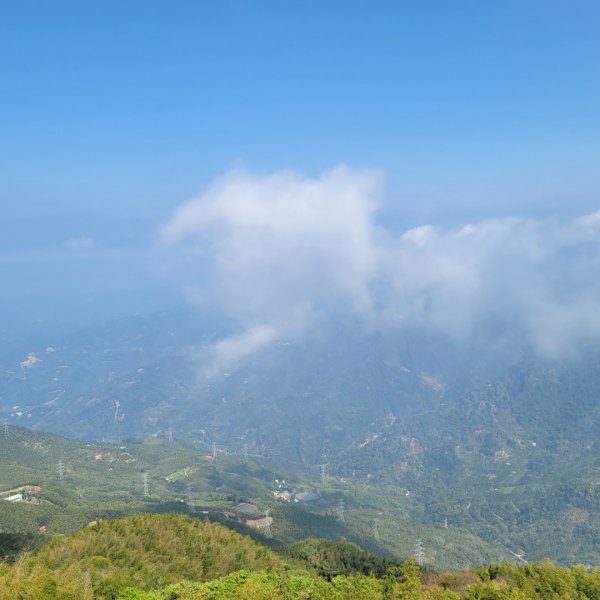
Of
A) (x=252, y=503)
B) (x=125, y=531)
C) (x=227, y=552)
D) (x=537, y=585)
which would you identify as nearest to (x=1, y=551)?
(x=125, y=531)

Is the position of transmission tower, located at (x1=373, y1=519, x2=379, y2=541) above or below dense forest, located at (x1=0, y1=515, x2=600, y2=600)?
below

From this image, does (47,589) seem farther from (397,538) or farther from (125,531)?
(397,538)

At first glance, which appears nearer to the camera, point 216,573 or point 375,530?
point 216,573

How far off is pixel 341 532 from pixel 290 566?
9593 cm

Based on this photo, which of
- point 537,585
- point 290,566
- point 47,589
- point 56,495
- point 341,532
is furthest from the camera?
point 341,532

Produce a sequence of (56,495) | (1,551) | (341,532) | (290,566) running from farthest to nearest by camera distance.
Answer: (341,532), (56,495), (290,566), (1,551)

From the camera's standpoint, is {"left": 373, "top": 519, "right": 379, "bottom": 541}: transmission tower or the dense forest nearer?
the dense forest

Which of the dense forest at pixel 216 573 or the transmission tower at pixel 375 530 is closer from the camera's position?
the dense forest at pixel 216 573

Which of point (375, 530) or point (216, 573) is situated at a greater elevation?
point (216, 573)

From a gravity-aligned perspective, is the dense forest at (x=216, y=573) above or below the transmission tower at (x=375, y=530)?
above

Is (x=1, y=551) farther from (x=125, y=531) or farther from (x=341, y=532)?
(x=341, y=532)

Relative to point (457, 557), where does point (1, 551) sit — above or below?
above

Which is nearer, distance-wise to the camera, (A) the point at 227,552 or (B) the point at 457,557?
(A) the point at 227,552

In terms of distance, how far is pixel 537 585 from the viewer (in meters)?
59.4
